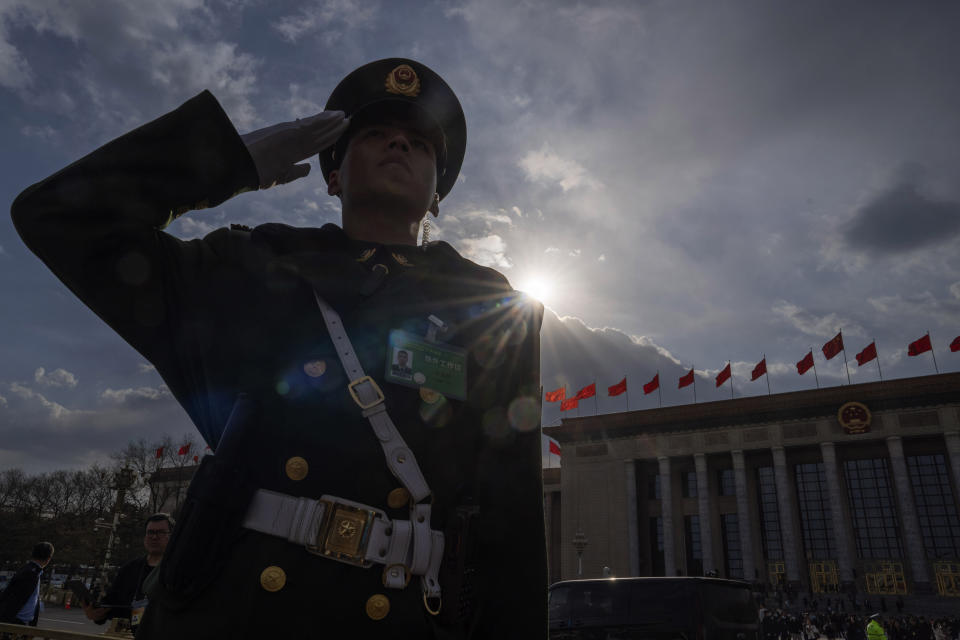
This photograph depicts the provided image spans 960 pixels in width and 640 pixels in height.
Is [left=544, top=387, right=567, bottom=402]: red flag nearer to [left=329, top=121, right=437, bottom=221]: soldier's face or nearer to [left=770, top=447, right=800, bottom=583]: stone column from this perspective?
[left=770, top=447, right=800, bottom=583]: stone column

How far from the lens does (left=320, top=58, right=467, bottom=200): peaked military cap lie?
2.07 metres

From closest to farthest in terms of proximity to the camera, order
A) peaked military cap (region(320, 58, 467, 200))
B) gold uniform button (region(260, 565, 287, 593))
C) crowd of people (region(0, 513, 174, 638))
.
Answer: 1. gold uniform button (region(260, 565, 287, 593))
2. peaked military cap (region(320, 58, 467, 200))
3. crowd of people (region(0, 513, 174, 638))

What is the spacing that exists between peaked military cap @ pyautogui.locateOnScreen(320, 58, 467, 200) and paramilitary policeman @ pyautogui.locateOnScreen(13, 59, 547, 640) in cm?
29

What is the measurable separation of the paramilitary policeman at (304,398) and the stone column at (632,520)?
142 ft

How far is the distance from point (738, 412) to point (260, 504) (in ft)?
144

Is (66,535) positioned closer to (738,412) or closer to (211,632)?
(738,412)

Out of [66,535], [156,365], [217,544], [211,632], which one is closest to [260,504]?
[217,544]

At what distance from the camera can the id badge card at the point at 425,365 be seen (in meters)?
1.61

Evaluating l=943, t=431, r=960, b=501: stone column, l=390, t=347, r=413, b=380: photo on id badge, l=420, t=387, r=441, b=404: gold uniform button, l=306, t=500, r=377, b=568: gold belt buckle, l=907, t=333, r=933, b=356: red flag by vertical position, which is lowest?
l=306, t=500, r=377, b=568: gold belt buckle

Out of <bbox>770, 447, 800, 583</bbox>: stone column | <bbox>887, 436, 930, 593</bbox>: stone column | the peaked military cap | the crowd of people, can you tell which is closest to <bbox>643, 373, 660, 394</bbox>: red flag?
<bbox>770, 447, 800, 583</bbox>: stone column

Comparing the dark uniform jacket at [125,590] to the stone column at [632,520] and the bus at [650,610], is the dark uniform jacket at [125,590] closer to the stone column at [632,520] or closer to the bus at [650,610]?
the bus at [650,610]

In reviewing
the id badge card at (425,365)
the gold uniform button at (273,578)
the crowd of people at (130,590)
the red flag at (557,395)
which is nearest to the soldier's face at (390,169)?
the id badge card at (425,365)

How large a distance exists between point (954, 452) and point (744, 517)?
12.6m

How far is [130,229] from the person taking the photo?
1415mm
